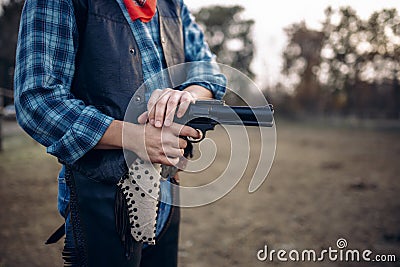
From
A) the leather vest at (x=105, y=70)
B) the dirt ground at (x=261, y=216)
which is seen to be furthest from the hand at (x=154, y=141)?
the dirt ground at (x=261, y=216)

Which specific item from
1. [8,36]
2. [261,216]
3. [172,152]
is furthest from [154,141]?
[8,36]

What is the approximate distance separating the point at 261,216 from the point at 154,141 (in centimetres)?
453

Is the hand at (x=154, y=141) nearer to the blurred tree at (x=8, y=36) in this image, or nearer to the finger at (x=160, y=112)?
the finger at (x=160, y=112)

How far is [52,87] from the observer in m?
1.14

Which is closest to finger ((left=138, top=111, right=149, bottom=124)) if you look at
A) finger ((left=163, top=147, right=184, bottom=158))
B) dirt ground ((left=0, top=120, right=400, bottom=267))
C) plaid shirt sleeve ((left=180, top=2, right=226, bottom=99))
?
finger ((left=163, top=147, right=184, bottom=158))

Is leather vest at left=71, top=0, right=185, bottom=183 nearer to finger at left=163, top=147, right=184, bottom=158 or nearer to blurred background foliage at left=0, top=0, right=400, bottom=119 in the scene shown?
finger at left=163, top=147, right=184, bottom=158

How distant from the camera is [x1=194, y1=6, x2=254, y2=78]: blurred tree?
86.4ft

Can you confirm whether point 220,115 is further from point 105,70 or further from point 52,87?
point 52,87

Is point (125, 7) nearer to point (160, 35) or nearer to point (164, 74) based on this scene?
point (160, 35)

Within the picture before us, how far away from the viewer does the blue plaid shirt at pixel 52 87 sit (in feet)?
3.72

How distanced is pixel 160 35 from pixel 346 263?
11.3 ft

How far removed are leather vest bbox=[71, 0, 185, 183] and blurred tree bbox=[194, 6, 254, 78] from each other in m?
25.4

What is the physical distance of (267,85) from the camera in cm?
2794

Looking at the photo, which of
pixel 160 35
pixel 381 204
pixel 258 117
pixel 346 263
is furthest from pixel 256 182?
pixel 381 204
